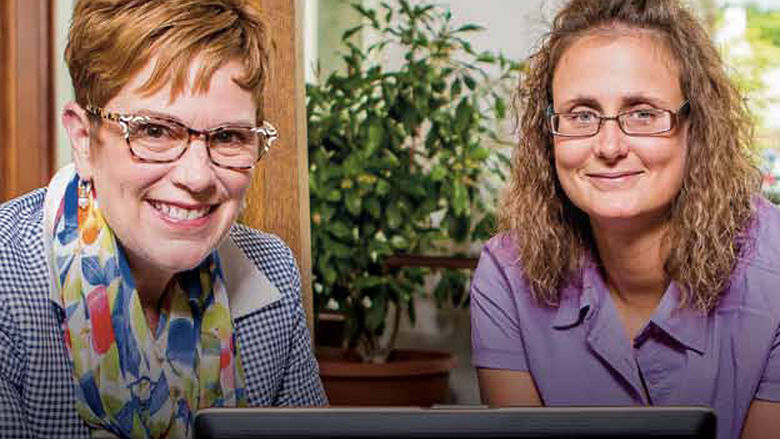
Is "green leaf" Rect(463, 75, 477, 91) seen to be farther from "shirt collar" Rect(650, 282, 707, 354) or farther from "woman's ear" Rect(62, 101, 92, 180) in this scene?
"woman's ear" Rect(62, 101, 92, 180)

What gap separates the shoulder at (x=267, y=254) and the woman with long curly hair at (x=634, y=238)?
0.33 metres

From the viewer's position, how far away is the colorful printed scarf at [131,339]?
1.19m

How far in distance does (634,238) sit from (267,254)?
502mm

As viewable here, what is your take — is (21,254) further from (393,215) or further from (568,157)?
(393,215)

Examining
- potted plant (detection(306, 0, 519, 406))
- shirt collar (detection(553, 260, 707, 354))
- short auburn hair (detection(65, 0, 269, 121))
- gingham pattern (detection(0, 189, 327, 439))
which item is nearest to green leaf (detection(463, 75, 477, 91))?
potted plant (detection(306, 0, 519, 406))

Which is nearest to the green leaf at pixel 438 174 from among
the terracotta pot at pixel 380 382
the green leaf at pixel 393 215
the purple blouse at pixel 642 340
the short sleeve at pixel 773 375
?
the green leaf at pixel 393 215

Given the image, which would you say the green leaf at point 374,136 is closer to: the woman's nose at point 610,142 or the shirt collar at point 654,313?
the shirt collar at point 654,313

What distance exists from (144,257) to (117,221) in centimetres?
5

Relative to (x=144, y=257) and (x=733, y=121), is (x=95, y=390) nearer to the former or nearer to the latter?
(x=144, y=257)

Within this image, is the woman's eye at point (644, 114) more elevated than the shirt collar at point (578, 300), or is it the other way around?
the woman's eye at point (644, 114)

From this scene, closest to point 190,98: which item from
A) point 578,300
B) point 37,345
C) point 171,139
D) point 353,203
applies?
point 171,139

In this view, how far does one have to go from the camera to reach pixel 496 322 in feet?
5.16

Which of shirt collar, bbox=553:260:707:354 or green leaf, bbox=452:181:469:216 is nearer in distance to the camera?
shirt collar, bbox=553:260:707:354

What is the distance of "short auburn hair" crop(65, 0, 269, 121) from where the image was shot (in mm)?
1126
